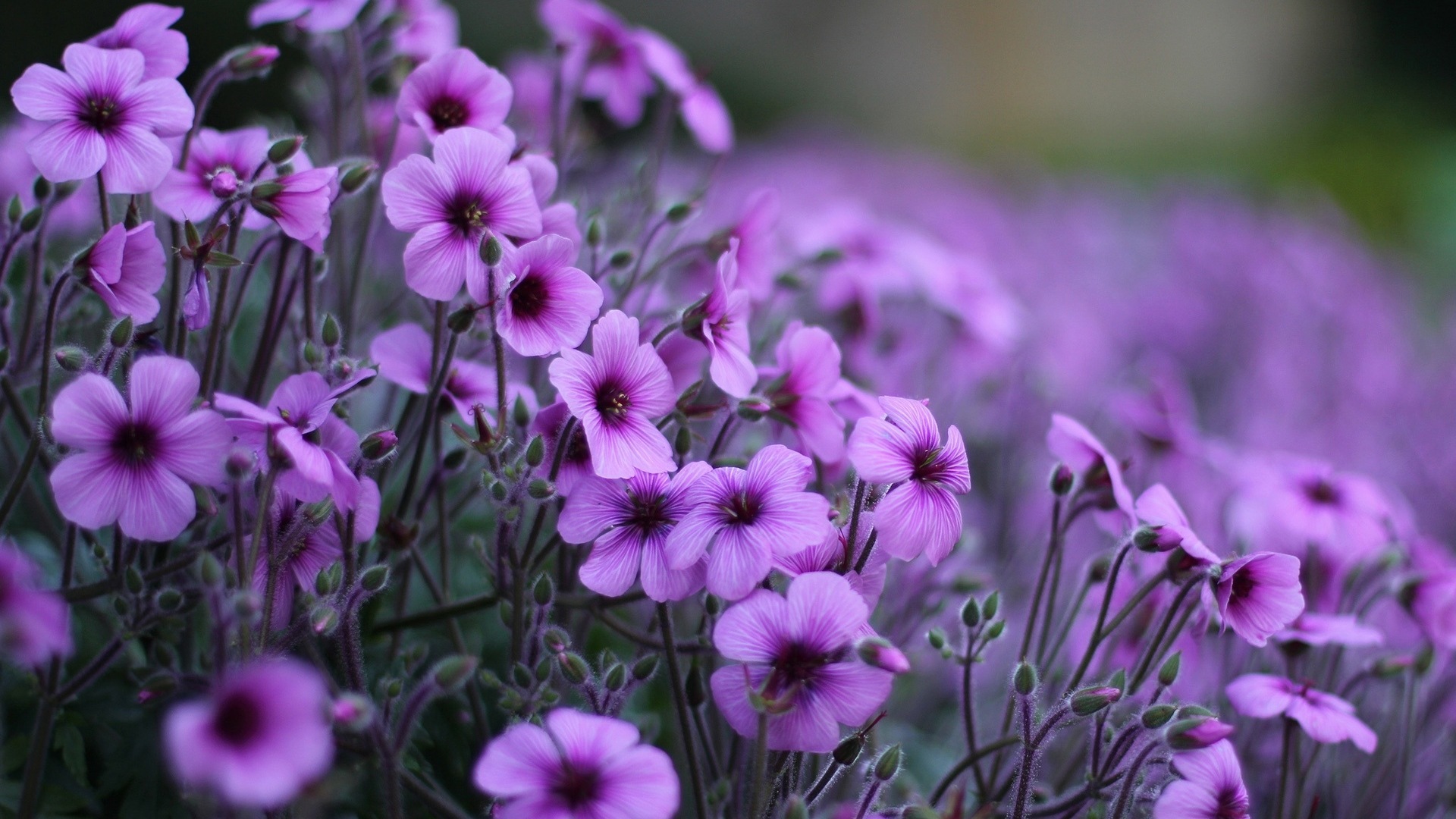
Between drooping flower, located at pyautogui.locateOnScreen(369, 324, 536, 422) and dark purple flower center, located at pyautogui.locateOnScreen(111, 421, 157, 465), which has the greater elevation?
drooping flower, located at pyautogui.locateOnScreen(369, 324, 536, 422)

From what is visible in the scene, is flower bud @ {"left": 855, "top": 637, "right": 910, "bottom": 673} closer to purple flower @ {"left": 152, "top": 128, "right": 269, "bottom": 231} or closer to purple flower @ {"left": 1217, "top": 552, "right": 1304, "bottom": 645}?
purple flower @ {"left": 1217, "top": 552, "right": 1304, "bottom": 645}

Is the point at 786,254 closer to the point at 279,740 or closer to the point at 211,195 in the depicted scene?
the point at 211,195

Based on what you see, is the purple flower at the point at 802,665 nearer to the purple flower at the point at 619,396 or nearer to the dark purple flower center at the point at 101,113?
the purple flower at the point at 619,396

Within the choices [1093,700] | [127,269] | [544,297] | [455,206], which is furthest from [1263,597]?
[127,269]

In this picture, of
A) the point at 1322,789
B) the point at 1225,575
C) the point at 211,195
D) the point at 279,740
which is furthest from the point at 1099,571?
the point at 211,195

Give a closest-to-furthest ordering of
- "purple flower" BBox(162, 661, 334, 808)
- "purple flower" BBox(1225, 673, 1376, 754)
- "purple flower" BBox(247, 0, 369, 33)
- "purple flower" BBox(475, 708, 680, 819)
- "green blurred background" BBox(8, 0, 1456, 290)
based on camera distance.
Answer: "purple flower" BBox(162, 661, 334, 808) → "purple flower" BBox(475, 708, 680, 819) → "purple flower" BBox(1225, 673, 1376, 754) → "purple flower" BBox(247, 0, 369, 33) → "green blurred background" BBox(8, 0, 1456, 290)

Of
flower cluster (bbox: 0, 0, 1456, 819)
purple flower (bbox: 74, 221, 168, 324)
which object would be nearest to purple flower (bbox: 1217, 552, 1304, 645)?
flower cluster (bbox: 0, 0, 1456, 819)
